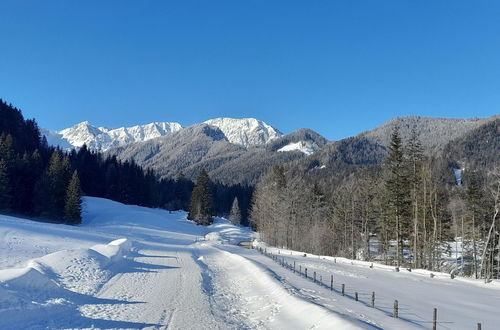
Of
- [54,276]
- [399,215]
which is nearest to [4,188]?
[54,276]

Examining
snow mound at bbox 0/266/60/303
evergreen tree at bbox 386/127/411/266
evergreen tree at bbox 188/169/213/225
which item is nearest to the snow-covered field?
snow mound at bbox 0/266/60/303

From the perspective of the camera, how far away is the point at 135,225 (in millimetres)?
80938

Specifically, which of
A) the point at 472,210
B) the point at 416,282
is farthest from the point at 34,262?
the point at 472,210

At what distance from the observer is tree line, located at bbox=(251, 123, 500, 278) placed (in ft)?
142

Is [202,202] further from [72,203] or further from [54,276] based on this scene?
[54,276]

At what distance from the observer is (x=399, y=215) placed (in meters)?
44.3

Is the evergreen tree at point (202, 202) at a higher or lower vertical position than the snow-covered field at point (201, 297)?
higher

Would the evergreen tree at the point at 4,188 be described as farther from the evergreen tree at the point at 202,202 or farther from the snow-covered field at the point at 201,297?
the evergreen tree at the point at 202,202

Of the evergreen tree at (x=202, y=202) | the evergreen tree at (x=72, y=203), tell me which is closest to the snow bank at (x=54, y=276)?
the evergreen tree at (x=72, y=203)

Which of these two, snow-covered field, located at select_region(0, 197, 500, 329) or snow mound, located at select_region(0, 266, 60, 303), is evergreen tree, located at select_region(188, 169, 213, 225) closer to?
snow-covered field, located at select_region(0, 197, 500, 329)

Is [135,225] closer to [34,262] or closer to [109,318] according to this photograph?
[34,262]

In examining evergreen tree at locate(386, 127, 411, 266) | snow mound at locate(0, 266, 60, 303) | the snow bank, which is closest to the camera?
the snow bank

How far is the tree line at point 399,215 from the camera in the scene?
43344mm

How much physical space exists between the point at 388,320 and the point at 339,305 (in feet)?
8.94
